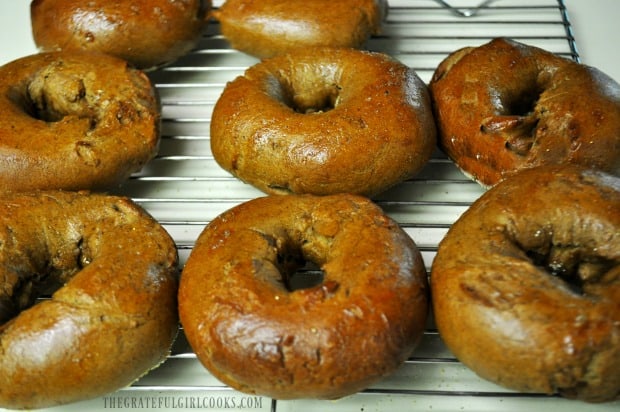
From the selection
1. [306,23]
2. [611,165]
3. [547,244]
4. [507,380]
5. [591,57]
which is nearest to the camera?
[507,380]

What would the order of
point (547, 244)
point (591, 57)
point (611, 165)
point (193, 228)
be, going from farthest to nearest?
point (591, 57) → point (193, 228) → point (611, 165) → point (547, 244)

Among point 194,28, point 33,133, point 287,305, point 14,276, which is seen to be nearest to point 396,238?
point 287,305

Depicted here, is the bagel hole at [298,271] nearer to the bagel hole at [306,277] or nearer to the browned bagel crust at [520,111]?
the bagel hole at [306,277]

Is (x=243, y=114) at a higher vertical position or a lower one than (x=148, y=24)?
lower

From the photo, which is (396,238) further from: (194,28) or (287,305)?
(194,28)

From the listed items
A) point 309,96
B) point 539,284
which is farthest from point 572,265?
point 309,96

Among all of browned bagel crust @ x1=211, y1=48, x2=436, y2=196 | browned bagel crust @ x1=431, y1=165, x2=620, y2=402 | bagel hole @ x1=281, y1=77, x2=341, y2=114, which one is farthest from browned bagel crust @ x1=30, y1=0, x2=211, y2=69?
browned bagel crust @ x1=431, y1=165, x2=620, y2=402

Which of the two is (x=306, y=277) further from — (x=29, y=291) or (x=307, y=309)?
(x=29, y=291)

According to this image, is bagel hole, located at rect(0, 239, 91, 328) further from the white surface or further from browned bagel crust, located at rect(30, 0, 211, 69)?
the white surface

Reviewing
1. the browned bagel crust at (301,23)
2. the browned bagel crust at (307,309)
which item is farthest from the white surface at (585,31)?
the browned bagel crust at (307,309)
